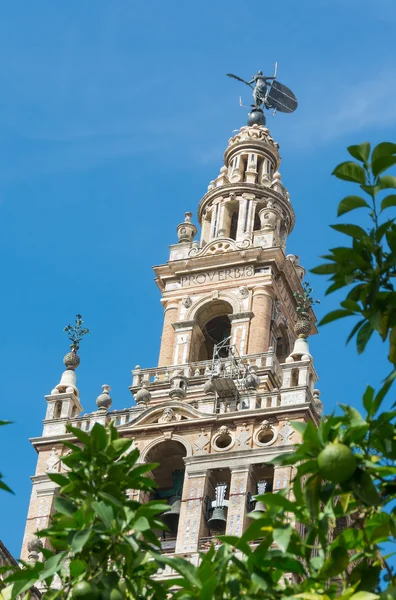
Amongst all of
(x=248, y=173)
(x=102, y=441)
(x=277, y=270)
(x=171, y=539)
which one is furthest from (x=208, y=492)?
(x=102, y=441)

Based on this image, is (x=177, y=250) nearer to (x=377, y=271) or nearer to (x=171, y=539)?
(x=171, y=539)

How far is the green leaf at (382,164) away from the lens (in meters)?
14.3

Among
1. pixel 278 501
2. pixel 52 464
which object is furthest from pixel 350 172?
pixel 52 464

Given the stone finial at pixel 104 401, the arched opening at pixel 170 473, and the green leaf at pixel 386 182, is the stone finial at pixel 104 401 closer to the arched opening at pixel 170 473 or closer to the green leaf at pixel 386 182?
the arched opening at pixel 170 473

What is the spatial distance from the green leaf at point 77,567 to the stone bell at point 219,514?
26.3 metres

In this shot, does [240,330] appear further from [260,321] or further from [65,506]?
[65,506]

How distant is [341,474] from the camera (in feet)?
44.2

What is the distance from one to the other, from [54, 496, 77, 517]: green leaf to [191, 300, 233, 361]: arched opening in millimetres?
33366

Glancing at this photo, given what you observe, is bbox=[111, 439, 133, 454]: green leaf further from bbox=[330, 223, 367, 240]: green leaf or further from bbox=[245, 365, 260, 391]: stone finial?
bbox=[245, 365, 260, 391]: stone finial

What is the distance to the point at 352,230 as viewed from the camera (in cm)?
1477

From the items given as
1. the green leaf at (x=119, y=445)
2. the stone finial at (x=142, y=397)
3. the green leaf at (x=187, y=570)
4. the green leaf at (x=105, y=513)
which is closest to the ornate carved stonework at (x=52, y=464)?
the stone finial at (x=142, y=397)

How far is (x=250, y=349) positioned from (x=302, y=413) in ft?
17.3

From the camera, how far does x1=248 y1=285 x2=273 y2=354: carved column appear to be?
47250 millimetres

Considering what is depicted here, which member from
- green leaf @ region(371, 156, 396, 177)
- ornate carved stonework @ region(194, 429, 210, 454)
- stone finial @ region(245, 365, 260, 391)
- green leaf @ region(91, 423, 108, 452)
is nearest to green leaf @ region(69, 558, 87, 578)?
green leaf @ region(91, 423, 108, 452)
